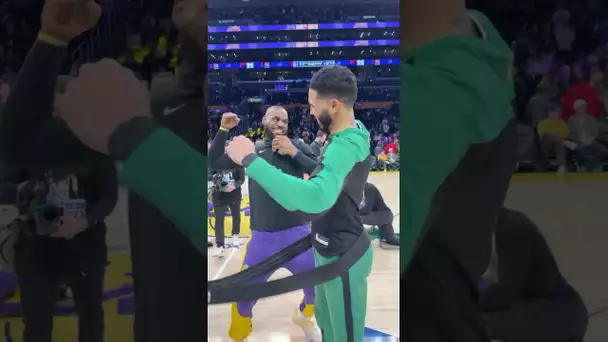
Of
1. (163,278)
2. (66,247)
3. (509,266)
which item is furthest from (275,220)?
(509,266)

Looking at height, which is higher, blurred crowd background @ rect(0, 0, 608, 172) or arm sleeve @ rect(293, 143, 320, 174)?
blurred crowd background @ rect(0, 0, 608, 172)

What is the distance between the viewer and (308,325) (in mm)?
2094

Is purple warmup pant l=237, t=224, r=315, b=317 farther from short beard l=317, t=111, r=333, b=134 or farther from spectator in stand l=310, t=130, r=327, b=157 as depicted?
short beard l=317, t=111, r=333, b=134

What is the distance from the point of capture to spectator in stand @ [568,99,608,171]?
1.29 metres

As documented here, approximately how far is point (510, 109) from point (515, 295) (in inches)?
20.6

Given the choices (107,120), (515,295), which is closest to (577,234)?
(515,295)

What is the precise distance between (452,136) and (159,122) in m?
0.81

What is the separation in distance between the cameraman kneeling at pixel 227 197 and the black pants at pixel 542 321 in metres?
1.11

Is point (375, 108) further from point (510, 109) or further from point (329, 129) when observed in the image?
point (510, 109)

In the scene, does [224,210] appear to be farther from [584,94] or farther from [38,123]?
[584,94]

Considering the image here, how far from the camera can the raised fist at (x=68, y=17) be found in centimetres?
127

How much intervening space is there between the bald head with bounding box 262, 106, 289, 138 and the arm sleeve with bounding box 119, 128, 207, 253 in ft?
2.76

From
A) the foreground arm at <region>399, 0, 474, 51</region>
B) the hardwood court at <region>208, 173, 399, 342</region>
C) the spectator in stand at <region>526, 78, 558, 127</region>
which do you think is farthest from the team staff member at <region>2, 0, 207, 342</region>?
the spectator in stand at <region>526, 78, 558, 127</region>

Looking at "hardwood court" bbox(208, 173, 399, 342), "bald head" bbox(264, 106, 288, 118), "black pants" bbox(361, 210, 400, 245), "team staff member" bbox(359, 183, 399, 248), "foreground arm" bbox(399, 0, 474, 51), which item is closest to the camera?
"foreground arm" bbox(399, 0, 474, 51)
